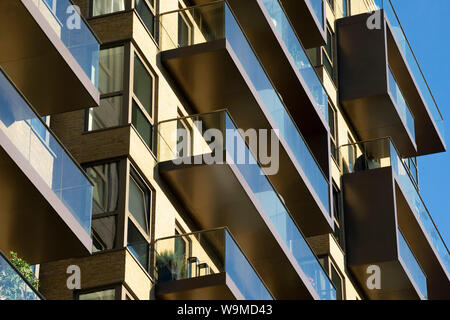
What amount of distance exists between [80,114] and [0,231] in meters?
4.20

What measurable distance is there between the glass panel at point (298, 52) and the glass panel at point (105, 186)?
8.43 meters

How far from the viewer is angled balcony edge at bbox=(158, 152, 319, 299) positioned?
27.2 m

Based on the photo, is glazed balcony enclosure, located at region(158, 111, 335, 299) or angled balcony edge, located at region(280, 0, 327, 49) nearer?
glazed balcony enclosure, located at region(158, 111, 335, 299)

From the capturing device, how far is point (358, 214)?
36500 mm

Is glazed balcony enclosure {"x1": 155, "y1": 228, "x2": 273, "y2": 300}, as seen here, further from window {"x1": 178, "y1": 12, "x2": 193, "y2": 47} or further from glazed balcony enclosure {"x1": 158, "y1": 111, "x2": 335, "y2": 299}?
window {"x1": 178, "y1": 12, "x2": 193, "y2": 47}

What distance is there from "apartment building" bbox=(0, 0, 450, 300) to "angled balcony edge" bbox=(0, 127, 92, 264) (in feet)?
0.10

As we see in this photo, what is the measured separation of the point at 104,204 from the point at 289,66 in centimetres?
938

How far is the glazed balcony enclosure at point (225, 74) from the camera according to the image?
2862 cm

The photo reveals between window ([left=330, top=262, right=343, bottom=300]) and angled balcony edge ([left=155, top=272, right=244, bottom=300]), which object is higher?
window ([left=330, top=262, right=343, bottom=300])

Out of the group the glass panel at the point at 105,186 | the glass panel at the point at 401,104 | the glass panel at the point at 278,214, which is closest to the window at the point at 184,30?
the glass panel at the point at 278,214

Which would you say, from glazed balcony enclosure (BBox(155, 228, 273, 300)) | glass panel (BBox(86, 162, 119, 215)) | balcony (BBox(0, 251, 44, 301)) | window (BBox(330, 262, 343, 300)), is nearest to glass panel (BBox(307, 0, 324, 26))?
window (BBox(330, 262, 343, 300))
